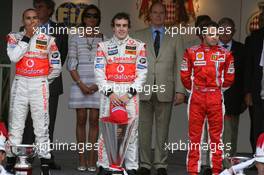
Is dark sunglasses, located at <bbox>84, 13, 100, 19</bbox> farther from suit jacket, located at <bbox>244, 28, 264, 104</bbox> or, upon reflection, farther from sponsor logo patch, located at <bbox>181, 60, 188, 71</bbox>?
suit jacket, located at <bbox>244, 28, 264, 104</bbox>

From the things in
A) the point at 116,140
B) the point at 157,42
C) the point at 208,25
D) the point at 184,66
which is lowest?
the point at 116,140

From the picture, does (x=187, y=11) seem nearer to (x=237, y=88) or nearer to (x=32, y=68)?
(x=237, y=88)

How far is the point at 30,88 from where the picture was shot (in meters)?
9.33

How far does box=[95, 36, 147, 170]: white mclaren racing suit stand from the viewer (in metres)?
9.31

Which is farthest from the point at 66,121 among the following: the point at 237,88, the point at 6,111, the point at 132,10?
the point at 237,88

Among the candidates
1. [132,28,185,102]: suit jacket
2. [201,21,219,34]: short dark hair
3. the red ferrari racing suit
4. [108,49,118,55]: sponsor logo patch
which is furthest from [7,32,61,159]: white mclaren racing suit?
[201,21,219,34]: short dark hair

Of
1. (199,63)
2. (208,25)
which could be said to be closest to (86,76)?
(199,63)

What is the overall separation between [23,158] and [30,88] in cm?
110

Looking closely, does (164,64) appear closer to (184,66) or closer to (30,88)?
(184,66)

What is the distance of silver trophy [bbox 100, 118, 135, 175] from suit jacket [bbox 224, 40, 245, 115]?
80.7 inches

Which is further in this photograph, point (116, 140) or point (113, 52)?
point (113, 52)

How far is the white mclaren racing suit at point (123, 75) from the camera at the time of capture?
9312 millimetres

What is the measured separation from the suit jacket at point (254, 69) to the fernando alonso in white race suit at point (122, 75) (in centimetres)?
153

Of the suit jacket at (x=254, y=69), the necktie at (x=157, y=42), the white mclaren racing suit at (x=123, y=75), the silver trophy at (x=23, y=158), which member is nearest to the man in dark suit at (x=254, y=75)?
the suit jacket at (x=254, y=69)
